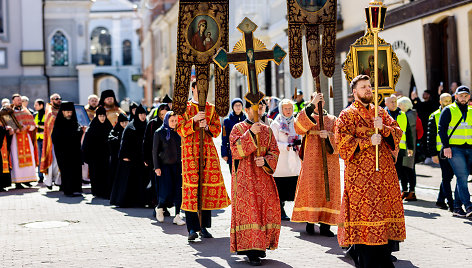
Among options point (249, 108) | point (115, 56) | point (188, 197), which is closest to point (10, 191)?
point (188, 197)

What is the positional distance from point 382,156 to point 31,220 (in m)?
6.69

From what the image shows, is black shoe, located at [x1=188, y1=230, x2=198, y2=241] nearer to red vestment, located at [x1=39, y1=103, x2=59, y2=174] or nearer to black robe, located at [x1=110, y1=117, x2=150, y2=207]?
black robe, located at [x1=110, y1=117, x2=150, y2=207]

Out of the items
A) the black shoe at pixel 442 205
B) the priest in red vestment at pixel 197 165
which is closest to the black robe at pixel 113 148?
the priest in red vestment at pixel 197 165

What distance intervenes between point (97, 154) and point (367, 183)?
31.3ft

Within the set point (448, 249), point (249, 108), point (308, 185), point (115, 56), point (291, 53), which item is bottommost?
point (448, 249)

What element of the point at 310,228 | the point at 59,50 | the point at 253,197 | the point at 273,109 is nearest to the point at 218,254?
the point at 253,197

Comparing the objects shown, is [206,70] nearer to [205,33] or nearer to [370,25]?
[205,33]

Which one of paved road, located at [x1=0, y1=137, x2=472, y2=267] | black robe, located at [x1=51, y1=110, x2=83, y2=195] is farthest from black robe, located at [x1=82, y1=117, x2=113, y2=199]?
paved road, located at [x1=0, y1=137, x2=472, y2=267]

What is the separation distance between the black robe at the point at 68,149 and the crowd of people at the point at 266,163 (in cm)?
2

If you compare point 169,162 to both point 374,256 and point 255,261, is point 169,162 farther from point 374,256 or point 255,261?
point 374,256

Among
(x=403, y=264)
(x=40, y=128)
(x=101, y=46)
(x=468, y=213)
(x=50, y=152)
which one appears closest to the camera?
(x=403, y=264)

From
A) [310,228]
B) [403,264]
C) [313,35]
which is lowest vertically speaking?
[403,264]

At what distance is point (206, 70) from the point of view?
10.3 m

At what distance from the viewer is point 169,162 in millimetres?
11633
